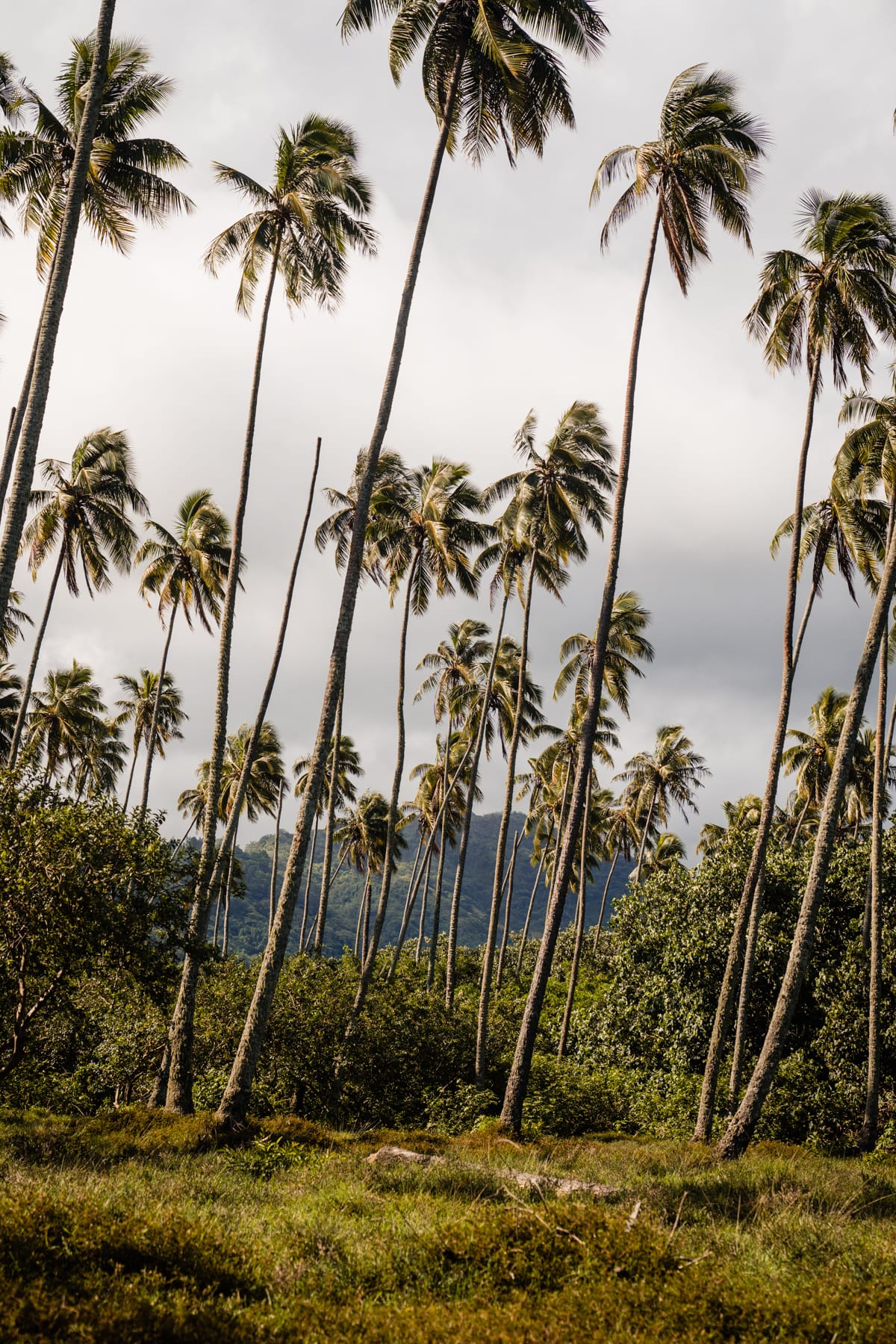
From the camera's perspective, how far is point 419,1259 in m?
6.62

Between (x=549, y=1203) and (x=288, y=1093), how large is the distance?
12.9m

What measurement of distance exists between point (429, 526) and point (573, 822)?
11228 millimetres

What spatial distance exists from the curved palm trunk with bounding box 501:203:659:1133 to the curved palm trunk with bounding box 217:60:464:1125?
4.73m

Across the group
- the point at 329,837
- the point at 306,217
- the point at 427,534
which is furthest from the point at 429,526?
the point at 329,837

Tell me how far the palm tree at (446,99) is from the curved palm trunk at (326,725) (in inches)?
0.7

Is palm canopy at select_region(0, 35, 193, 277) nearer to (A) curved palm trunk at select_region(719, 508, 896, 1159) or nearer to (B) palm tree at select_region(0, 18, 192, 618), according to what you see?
(B) palm tree at select_region(0, 18, 192, 618)

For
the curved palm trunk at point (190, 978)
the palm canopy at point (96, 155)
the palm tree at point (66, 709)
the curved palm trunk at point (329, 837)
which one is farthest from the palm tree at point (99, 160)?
the palm tree at point (66, 709)

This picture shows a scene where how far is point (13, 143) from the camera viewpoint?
14508 mm

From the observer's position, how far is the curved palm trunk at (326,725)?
→ 12633 millimetres

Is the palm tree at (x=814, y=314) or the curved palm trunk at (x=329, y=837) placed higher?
the palm tree at (x=814, y=314)

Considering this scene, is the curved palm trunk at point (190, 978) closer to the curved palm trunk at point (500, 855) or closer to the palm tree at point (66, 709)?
the curved palm trunk at point (500, 855)

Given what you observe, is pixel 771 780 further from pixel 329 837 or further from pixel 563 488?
pixel 329 837

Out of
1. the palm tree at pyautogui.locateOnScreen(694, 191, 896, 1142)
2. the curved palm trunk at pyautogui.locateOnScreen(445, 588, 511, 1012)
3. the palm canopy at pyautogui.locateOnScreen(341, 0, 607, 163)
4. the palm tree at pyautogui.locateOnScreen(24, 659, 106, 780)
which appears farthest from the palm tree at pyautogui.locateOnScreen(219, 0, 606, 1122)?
the palm tree at pyautogui.locateOnScreen(24, 659, 106, 780)

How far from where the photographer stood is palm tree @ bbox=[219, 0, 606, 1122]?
13023mm
